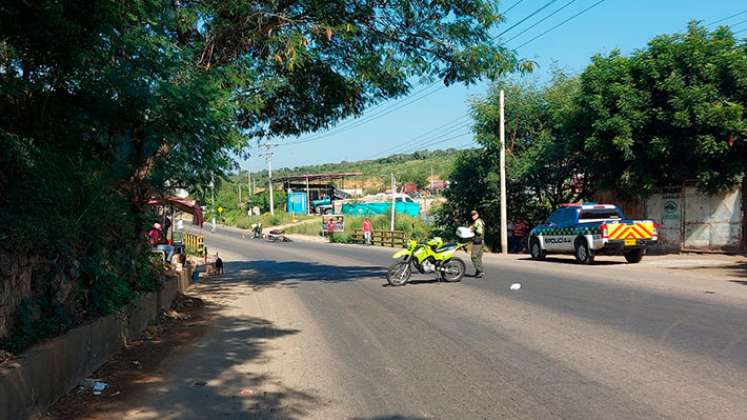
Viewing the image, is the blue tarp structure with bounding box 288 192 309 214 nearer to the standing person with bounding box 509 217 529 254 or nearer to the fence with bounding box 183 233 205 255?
the fence with bounding box 183 233 205 255

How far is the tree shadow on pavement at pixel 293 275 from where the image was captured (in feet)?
59.2

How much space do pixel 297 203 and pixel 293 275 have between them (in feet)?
223

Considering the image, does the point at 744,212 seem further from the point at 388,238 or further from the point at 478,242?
the point at 388,238

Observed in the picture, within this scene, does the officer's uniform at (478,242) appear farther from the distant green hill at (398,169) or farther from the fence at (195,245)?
the distant green hill at (398,169)

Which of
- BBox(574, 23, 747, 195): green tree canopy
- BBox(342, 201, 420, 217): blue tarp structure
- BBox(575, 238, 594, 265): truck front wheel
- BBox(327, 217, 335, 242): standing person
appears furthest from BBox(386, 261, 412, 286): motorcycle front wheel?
BBox(342, 201, 420, 217): blue tarp structure

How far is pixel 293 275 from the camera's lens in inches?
805

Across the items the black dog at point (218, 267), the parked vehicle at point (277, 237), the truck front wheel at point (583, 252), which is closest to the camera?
the truck front wheel at point (583, 252)

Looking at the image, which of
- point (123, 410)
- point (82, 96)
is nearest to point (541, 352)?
point (123, 410)

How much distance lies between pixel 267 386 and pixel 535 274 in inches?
454

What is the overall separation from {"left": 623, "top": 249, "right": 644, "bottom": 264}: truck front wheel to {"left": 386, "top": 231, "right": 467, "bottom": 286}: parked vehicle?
726 centimetres

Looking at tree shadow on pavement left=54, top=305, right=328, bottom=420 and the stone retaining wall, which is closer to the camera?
the stone retaining wall

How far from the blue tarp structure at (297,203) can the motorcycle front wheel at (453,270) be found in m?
72.0

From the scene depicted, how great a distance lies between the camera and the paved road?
5.51 meters

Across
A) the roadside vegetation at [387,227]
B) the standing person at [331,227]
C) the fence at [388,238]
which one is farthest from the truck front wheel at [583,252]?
the standing person at [331,227]
